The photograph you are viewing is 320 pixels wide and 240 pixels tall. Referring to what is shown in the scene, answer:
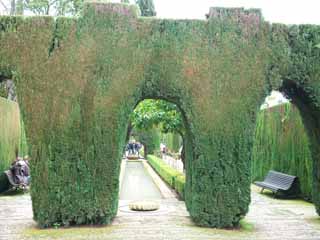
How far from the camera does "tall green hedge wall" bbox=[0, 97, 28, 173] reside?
50.8 feet

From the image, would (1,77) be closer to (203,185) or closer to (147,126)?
(203,185)

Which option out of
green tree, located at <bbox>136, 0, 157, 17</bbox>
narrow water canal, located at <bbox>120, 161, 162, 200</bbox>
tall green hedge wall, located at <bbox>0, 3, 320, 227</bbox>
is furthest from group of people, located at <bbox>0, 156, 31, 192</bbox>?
green tree, located at <bbox>136, 0, 157, 17</bbox>

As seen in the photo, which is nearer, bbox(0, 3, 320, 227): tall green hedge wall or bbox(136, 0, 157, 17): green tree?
bbox(0, 3, 320, 227): tall green hedge wall

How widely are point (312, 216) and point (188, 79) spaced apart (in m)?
4.89

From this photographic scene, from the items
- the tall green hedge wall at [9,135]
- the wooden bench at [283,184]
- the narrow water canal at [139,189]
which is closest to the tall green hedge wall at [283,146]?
the wooden bench at [283,184]

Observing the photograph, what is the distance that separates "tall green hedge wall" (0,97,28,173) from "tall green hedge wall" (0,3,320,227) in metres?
7.11

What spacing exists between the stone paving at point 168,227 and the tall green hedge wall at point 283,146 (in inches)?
78.4

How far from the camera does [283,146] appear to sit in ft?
51.1

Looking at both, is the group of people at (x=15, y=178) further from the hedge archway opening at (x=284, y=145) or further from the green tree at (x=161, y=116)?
the hedge archway opening at (x=284, y=145)

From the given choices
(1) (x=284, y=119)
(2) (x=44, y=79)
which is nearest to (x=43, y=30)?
(2) (x=44, y=79)

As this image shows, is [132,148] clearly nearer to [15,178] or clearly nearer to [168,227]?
[15,178]

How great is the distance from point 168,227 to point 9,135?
988 cm

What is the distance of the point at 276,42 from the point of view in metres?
9.26

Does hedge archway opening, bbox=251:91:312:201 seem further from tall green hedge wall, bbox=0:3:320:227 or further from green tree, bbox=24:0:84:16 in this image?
green tree, bbox=24:0:84:16
